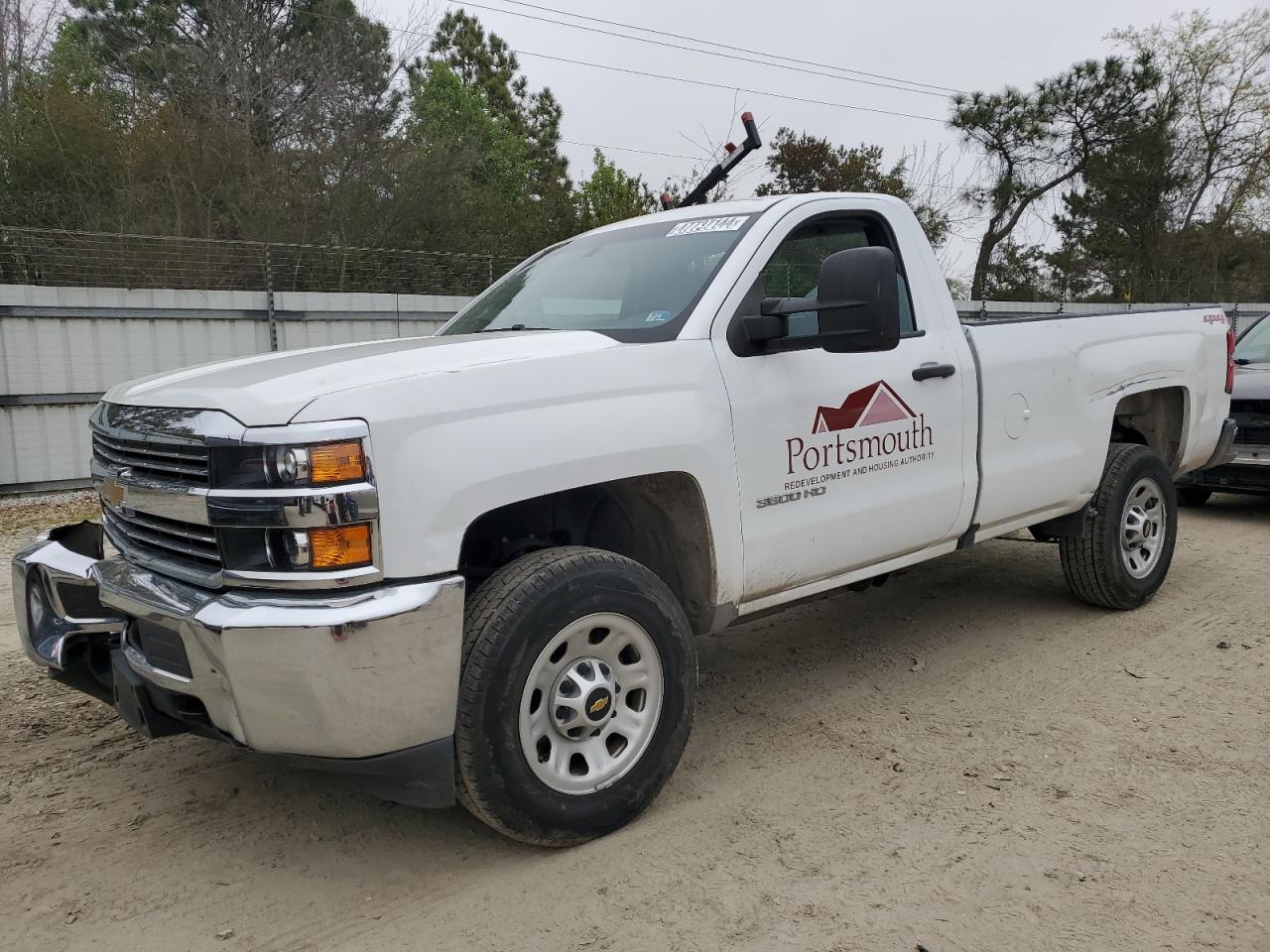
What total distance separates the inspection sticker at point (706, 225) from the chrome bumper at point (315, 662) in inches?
72.3

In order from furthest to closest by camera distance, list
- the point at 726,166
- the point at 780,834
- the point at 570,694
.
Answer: the point at 726,166 < the point at 780,834 < the point at 570,694

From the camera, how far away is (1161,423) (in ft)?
18.4

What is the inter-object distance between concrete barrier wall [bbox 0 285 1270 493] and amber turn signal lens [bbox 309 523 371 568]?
23.3 feet

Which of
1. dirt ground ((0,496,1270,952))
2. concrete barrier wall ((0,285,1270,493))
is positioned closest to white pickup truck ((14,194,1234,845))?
dirt ground ((0,496,1270,952))

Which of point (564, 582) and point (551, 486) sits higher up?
point (551, 486)

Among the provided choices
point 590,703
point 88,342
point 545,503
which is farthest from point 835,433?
point 88,342

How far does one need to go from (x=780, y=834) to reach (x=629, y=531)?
3.62ft

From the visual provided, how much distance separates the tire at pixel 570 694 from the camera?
9.02ft

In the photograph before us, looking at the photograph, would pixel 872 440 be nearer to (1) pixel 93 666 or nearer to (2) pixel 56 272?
(1) pixel 93 666

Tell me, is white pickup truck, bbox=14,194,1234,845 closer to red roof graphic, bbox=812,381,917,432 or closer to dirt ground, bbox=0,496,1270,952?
red roof graphic, bbox=812,381,917,432

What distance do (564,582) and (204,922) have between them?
1305 mm

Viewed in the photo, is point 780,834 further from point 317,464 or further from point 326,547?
point 317,464

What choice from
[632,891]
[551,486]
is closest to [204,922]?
[632,891]

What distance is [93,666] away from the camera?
308 centimetres
